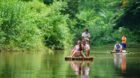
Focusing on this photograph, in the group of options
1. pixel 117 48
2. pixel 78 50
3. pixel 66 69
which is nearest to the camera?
pixel 66 69

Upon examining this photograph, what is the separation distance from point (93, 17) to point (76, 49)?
233ft

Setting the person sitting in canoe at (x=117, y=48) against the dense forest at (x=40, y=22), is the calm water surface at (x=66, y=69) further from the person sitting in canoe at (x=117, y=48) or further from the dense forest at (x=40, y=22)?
the person sitting in canoe at (x=117, y=48)

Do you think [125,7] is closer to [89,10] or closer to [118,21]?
[118,21]

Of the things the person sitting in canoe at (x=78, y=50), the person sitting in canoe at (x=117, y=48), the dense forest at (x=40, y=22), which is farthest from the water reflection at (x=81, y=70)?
the person sitting in canoe at (x=117, y=48)

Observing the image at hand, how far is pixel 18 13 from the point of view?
39.5 metres

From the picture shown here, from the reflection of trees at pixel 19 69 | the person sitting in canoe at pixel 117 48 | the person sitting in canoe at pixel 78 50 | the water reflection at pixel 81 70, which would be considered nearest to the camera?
the reflection of trees at pixel 19 69

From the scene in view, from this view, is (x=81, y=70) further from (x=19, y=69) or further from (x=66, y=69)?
(x=19, y=69)

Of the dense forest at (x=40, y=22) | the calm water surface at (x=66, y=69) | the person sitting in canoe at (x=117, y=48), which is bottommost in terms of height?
the person sitting in canoe at (x=117, y=48)

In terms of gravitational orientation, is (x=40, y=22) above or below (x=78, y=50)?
above

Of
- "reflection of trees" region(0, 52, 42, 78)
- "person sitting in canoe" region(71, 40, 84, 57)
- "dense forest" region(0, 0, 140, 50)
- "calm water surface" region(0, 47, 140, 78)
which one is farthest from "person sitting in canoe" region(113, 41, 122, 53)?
"reflection of trees" region(0, 52, 42, 78)

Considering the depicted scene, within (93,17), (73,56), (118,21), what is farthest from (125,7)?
(93,17)

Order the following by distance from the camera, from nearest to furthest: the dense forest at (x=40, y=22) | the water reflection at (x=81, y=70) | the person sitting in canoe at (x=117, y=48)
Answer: the water reflection at (x=81, y=70) < the dense forest at (x=40, y=22) < the person sitting in canoe at (x=117, y=48)

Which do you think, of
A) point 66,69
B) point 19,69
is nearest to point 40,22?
point 66,69

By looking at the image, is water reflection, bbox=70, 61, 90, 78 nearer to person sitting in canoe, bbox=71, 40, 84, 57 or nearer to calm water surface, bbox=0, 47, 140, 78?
calm water surface, bbox=0, 47, 140, 78
